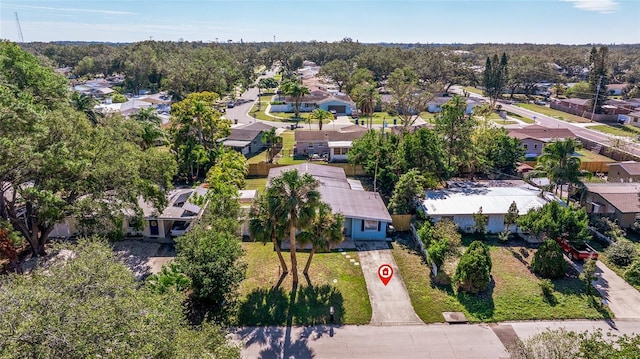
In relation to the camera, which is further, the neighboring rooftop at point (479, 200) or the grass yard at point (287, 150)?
the grass yard at point (287, 150)

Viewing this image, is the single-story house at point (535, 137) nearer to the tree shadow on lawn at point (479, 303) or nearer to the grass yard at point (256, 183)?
the tree shadow on lawn at point (479, 303)

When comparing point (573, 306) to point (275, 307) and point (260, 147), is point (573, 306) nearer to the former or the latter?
point (275, 307)

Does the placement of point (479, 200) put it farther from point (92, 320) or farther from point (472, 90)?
point (472, 90)

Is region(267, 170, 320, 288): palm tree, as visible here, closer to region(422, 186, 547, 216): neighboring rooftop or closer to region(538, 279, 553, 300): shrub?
region(422, 186, 547, 216): neighboring rooftop

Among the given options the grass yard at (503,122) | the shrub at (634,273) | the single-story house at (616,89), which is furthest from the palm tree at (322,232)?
the single-story house at (616,89)

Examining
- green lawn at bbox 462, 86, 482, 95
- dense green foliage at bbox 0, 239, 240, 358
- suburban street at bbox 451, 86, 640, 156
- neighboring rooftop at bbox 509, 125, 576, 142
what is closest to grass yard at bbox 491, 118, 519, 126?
suburban street at bbox 451, 86, 640, 156
